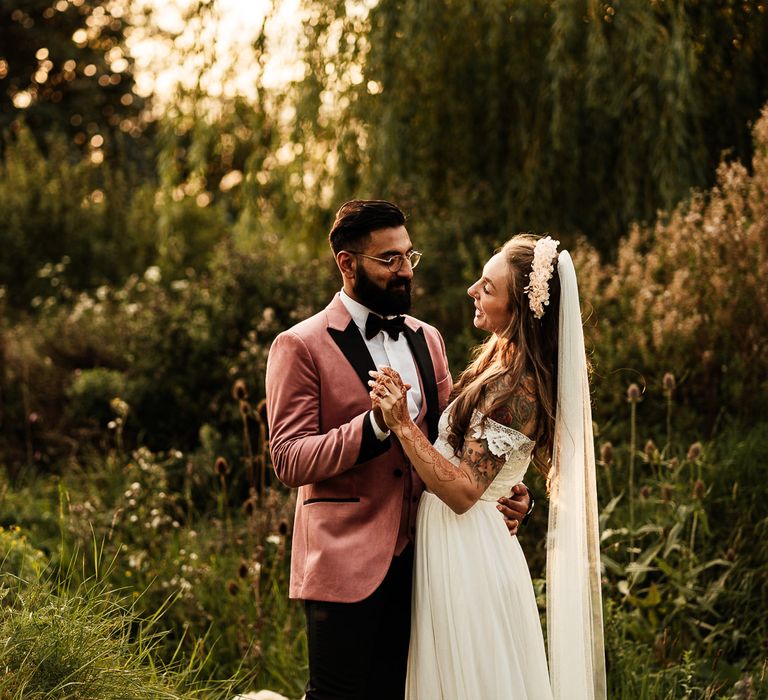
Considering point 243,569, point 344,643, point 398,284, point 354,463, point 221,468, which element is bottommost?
point 243,569

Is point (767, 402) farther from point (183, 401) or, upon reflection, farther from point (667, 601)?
point (183, 401)

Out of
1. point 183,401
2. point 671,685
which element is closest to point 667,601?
point 671,685

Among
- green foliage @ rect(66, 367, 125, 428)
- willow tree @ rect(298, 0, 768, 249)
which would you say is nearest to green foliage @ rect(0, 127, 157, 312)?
green foliage @ rect(66, 367, 125, 428)

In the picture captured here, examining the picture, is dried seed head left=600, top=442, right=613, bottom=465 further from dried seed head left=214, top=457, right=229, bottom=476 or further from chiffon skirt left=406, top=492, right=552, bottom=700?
dried seed head left=214, top=457, right=229, bottom=476

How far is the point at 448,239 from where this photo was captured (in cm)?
778

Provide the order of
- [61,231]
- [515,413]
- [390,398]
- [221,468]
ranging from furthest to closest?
[61,231], [221,468], [515,413], [390,398]

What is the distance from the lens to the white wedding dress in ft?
9.56

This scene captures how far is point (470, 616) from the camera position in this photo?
2939 millimetres

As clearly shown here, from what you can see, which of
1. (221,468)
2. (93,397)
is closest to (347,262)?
(221,468)

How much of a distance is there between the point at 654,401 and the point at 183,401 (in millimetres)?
3382

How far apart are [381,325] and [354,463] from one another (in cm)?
52

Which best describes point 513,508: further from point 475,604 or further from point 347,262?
point 347,262

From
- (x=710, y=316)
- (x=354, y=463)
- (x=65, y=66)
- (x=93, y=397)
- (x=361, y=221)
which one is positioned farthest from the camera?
(x=65, y=66)

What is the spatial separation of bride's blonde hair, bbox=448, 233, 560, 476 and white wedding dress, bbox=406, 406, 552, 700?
56mm
